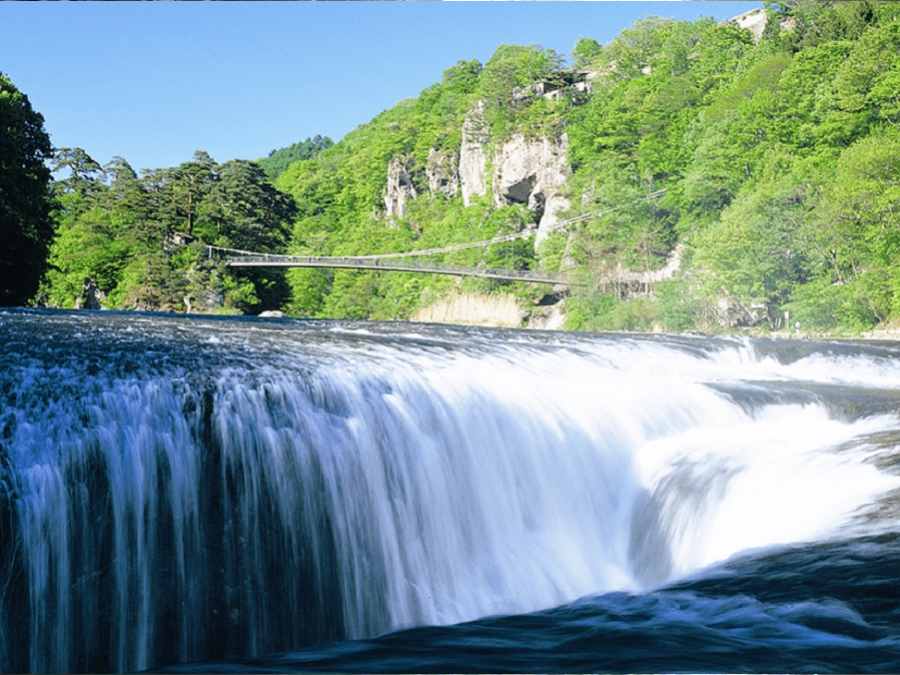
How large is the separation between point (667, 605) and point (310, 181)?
57.2 meters

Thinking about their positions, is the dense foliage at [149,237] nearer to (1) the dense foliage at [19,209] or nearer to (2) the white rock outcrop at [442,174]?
(1) the dense foliage at [19,209]

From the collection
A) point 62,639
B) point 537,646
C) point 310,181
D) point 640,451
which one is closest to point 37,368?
point 62,639

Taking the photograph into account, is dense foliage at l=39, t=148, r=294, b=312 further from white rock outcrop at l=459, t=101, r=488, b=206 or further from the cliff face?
white rock outcrop at l=459, t=101, r=488, b=206

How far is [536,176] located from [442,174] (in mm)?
13522

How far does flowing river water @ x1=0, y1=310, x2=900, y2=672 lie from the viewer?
4.26 meters

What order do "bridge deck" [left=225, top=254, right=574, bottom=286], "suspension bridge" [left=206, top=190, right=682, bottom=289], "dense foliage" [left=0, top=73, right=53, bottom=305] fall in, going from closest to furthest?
"dense foliage" [left=0, top=73, right=53, bottom=305] < "bridge deck" [left=225, top=254, right=574, bottom=286] < "suspension bridge" [left=206, top=190, right=682, bottom=289]

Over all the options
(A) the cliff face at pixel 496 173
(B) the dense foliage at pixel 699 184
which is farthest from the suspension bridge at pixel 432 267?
(A) the cliff face at pixel 496 173

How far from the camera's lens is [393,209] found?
63344 mm

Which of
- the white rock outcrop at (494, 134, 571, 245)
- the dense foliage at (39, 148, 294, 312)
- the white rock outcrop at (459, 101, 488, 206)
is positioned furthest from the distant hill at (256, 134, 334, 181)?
the dense foliage at (39, 148, 294, 312)

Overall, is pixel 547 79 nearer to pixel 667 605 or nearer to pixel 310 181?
pixel 310 181

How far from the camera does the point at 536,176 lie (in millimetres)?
48688

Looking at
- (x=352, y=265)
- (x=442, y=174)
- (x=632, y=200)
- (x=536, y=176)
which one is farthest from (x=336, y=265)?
(x=442, y=174)

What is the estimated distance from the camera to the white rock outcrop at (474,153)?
5619 cm

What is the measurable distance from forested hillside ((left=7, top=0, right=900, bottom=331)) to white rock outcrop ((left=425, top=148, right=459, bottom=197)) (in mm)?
866
